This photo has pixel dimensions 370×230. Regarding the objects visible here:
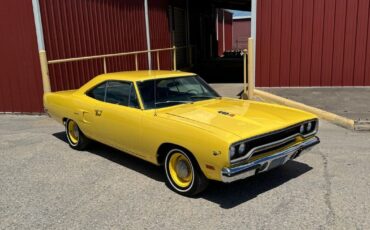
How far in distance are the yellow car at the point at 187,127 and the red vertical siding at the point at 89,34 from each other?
3355mm

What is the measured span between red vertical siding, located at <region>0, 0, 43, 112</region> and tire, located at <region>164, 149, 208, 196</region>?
220 inches

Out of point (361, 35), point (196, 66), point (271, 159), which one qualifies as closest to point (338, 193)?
point (271, 159)

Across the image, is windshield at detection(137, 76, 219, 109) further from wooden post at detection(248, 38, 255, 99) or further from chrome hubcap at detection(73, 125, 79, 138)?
wooden post at detection(248, 38, 255, 99)

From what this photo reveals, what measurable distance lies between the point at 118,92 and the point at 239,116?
1907 mm

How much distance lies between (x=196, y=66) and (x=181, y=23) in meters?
2.65

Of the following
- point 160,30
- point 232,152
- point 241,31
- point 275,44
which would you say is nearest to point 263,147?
point 232,152

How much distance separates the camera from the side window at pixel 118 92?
17.6ft

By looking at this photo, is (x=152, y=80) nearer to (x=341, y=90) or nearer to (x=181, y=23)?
(x=341, y=90)

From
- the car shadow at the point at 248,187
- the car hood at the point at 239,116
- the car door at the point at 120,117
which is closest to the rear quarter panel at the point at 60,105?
the car door at the point at 120,117

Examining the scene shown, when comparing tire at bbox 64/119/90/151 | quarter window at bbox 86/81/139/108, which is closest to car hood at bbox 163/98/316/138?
quarter window at bbox 86/81/139/108

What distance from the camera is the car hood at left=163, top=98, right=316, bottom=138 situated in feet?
13.9

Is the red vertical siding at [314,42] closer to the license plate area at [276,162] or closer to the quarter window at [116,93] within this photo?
the quarter window at [116,93]

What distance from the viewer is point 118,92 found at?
5.57 metres

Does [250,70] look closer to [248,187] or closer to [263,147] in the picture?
[248,187]
